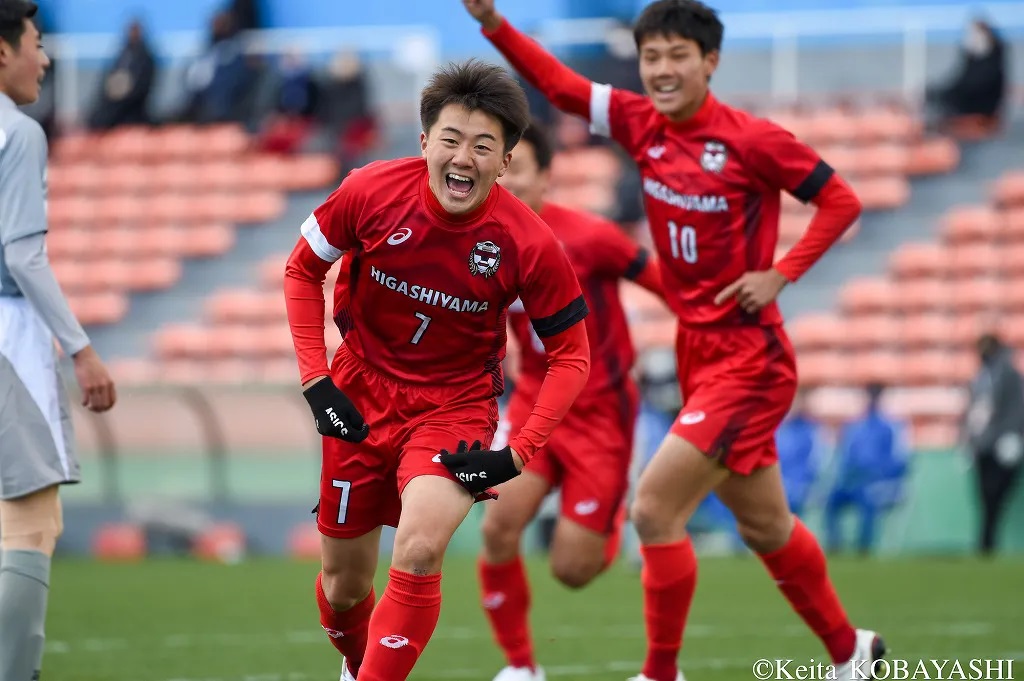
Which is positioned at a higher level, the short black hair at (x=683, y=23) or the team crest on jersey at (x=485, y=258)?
the short black hair at (x=683, y=23)

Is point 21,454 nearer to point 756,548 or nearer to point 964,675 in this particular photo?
point 756,548

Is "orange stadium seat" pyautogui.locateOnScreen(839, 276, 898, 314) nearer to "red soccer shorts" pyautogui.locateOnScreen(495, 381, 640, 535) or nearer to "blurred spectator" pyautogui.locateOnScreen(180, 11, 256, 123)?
"blurred spectator" pyautogui.locateOnScreen(180, 11, 256, 123)

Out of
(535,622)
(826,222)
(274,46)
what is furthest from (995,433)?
(274,46)

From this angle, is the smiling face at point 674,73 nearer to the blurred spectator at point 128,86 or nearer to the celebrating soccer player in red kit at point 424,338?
the celebrating soccer player in red kit at point 424,338

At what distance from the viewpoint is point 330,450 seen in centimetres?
548

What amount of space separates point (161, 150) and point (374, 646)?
18.8 meters

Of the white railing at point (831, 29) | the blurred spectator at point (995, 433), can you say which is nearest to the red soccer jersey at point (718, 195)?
the blurred spectator at point (995, 433)

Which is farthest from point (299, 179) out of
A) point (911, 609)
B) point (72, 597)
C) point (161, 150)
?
point (911, 609)

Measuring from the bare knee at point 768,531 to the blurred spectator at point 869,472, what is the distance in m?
9.53

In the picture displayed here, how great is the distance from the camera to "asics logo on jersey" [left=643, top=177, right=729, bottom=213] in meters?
6.43

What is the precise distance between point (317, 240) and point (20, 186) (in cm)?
110

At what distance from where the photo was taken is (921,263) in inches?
738

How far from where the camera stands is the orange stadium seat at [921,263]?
1862 centimetres

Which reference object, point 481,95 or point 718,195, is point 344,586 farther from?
point 718,195
